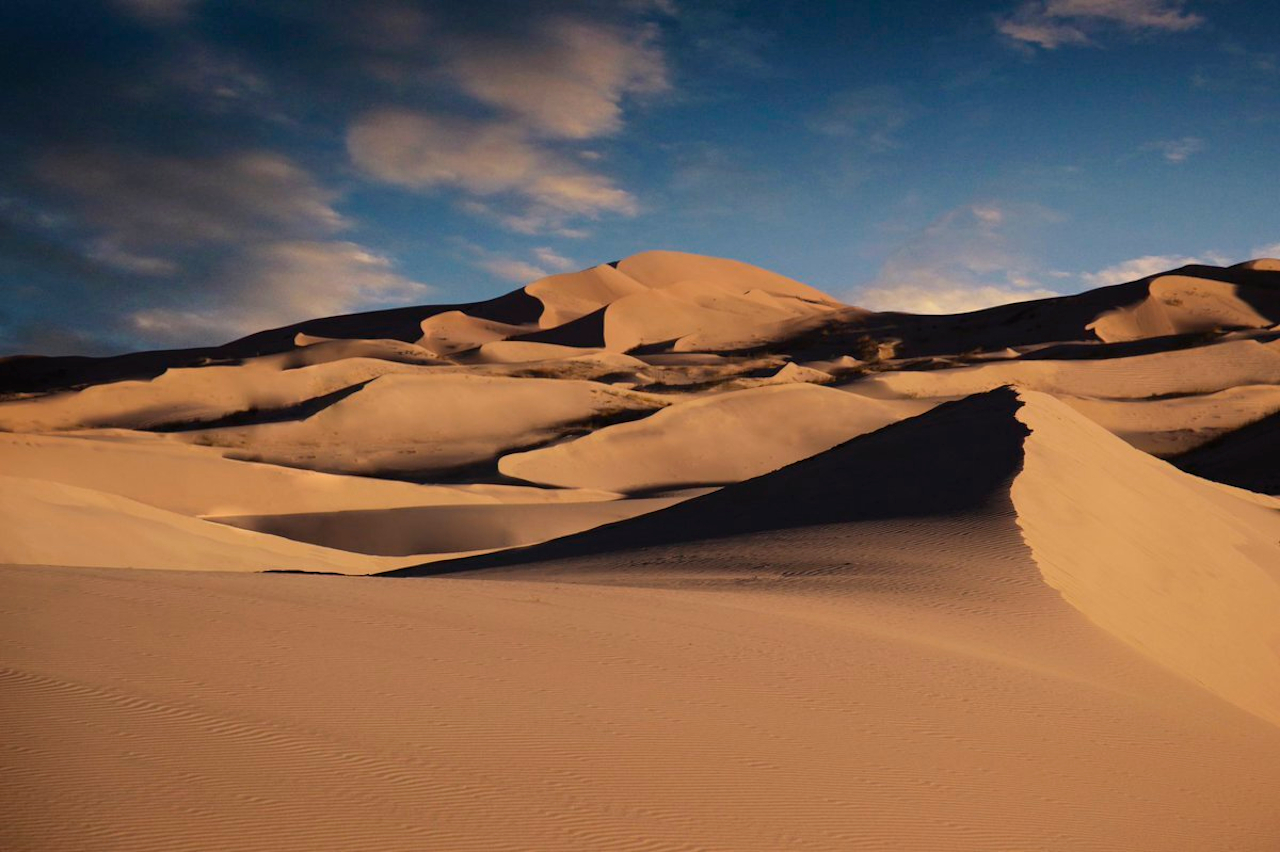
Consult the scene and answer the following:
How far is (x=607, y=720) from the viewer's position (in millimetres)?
4363

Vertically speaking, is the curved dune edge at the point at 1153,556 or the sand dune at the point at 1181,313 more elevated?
the sand dune at the point at 1181,313

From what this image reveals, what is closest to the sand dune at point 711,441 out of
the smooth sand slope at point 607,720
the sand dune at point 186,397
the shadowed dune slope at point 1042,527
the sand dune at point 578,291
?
the shadowed dune slope at point 1042,527

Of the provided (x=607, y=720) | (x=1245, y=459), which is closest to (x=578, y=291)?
(x=1245, y=459)

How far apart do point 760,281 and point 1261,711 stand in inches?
3211

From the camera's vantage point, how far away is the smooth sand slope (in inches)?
126

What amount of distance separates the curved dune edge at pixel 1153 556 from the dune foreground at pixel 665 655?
0.18ft

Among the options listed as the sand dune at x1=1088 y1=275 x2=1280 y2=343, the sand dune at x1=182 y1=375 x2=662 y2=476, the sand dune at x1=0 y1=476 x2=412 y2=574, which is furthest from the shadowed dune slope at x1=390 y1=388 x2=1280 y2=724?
the sand dune at x1=1088 y1=275 x2=1280 y2=343

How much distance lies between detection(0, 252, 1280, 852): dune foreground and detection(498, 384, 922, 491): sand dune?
245cm

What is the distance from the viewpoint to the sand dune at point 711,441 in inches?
1011

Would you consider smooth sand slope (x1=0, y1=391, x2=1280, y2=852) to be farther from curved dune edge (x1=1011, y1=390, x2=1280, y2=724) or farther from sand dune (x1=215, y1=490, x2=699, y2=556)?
sand dune (x1=215, y1=490, x2=699, y2=556)

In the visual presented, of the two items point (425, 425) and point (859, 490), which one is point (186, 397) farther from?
point (859, 490)

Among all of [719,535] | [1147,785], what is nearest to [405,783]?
[1147,785]

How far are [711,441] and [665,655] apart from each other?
72.8 feet

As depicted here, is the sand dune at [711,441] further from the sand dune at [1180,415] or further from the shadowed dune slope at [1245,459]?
the shadowed dune slope at [1245,459]
